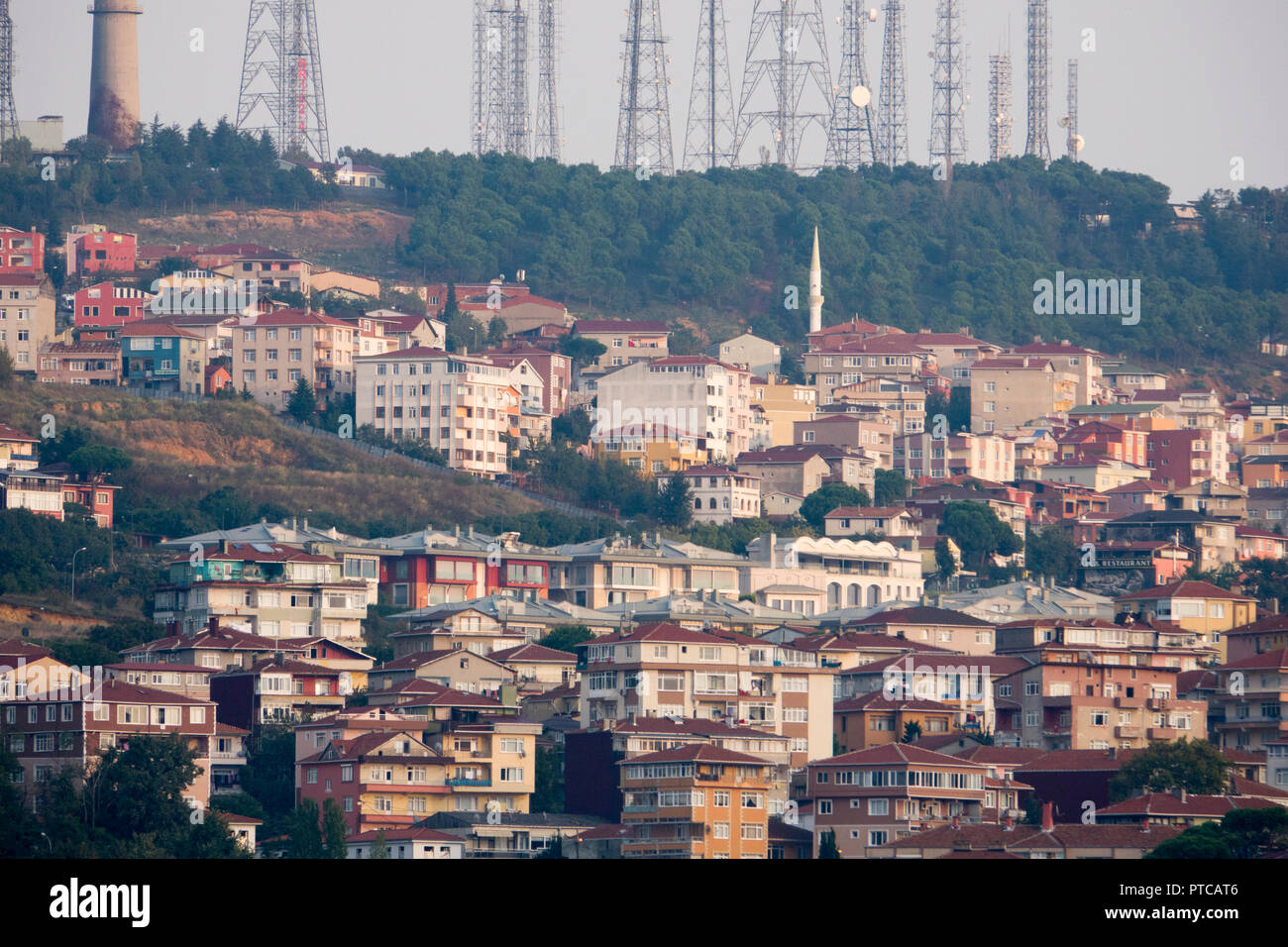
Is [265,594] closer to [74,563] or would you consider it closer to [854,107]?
[74,563]

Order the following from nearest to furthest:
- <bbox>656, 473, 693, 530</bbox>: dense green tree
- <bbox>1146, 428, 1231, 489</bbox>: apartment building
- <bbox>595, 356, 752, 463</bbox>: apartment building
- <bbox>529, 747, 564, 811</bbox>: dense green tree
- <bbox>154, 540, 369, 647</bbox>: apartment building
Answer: <bbox>529, 747, 564, 811</bbox>: dense green tree
<bbox>154, 540, 369, 647</bbox>: apartment building
<bbox>656, 473, 693, 530</bbox>: dense green tree
<bbox>595, 356, 752, 463</bbox>: apartment building
<bbox>1146, 428, 1231, 489</bbox>: apartment building

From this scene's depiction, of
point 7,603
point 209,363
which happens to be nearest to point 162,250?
point 209,363

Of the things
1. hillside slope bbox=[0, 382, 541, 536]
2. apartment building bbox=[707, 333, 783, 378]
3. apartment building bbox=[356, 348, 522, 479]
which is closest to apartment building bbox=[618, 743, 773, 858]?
Answer: hillside slope bbox=[0, 382, 541, 536]

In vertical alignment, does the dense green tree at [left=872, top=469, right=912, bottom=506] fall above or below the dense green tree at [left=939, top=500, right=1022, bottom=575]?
above

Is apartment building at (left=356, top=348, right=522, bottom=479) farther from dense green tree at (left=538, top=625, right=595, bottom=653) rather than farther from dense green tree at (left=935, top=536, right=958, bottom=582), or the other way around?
dense green tree at (left=538, top=625, right=595, bottom=653)
